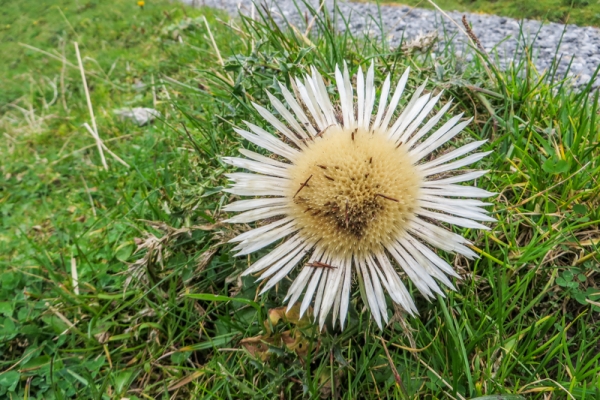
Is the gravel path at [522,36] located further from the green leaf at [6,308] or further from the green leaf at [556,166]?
the green leaf at [6,308]

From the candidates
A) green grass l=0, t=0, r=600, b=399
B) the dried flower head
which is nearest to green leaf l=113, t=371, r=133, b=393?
green grass l=0, t=0, r=600, b=399

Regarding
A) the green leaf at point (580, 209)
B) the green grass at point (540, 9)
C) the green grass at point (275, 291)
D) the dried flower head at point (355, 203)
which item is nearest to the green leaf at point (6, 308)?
the green grass at point (275, 291)

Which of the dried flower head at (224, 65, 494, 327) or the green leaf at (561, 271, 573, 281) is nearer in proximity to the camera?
the dried flower head at (224, 65, 494, 327)

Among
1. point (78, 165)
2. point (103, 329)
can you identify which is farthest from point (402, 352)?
point (78, 165)

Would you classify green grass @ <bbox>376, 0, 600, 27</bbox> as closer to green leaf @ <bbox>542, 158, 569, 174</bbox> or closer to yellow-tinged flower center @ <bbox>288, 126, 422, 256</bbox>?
green leaf @ <bbox>542, 158, 569, 174</bbox>

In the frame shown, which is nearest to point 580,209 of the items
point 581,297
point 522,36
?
point 581,297
